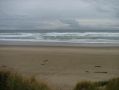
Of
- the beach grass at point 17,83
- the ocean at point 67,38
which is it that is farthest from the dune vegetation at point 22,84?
the ocean at point 67,38

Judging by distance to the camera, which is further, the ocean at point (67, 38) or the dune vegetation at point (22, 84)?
the ocean at point (67, 38)

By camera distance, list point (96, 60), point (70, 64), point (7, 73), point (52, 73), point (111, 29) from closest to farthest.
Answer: point (7, 73) < point (52, 73) < point (70, 64) < point (96, 60) < point (111, 29)

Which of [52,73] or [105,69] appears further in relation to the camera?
[105,69]

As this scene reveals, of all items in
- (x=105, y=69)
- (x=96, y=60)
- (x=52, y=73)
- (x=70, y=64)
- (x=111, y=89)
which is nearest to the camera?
(x=111, y=89)

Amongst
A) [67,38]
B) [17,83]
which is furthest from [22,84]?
[67,38]

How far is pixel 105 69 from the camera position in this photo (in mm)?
8984

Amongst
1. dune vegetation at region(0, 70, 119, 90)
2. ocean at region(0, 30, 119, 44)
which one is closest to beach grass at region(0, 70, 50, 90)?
dune vegetation at region(0, 70, 119, 90)

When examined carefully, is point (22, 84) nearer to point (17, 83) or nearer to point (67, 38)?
point (17, 83)

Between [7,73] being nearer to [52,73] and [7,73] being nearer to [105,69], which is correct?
[52,73]

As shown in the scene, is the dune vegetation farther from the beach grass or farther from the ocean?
the ocean

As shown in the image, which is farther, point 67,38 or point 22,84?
point 67,38

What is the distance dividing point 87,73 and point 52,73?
2.95 feet

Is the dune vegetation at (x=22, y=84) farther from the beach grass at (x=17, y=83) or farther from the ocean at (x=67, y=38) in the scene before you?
the ocean at (x=67, y=38)

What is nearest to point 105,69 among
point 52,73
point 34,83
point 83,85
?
point 52,73
